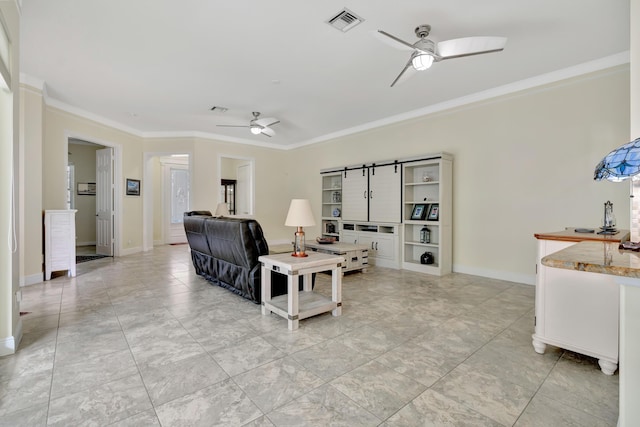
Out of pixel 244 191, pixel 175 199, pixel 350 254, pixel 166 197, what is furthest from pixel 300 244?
pixel 175 199

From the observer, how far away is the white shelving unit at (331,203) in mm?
6676

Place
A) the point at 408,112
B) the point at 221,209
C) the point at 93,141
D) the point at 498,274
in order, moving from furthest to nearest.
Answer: the point at 221,209 < the point at 93,141 < the point at 408,112 < the point at 498,274

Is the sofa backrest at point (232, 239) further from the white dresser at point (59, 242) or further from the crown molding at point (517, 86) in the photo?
the crown molding at point (517, 86)

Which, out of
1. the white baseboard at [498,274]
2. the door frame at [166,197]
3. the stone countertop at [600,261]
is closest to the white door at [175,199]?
the door frame at [166,197]

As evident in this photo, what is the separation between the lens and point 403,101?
192 inches

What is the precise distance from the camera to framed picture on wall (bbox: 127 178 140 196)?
21.6 feet

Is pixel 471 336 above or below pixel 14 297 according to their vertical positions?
below

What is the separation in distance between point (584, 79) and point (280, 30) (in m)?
3.64

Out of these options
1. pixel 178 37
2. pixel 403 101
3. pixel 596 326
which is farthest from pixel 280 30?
pixel 596 326

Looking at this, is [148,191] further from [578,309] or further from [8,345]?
[578,309]

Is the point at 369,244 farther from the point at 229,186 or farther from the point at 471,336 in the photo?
the point at 229,186

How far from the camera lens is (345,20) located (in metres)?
2.79

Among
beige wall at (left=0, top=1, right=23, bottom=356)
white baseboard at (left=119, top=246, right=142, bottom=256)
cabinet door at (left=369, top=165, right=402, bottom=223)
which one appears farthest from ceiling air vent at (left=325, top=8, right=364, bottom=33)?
white baseboard at (left=119, top=246, right=142, bottom=256)

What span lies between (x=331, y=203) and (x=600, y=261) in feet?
18.6
